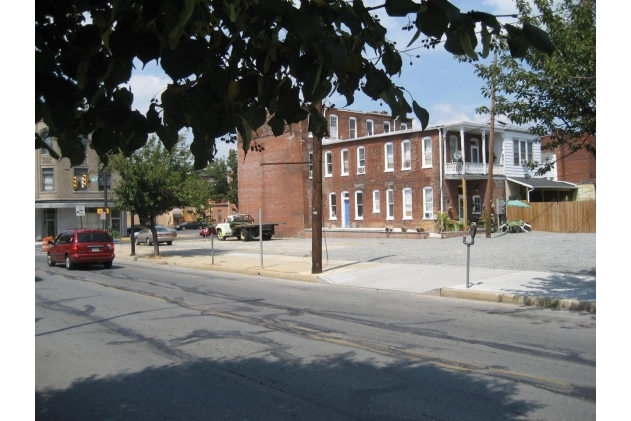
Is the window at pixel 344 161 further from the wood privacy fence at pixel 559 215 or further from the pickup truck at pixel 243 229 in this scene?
the wood privacy fence at pixel 559 215

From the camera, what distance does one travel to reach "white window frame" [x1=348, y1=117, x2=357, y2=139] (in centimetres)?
4982

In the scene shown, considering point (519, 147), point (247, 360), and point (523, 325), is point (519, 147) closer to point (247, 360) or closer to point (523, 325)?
point (523, 325)

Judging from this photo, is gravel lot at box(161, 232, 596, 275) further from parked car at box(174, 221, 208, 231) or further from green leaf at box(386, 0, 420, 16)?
parked car at box(174, 221, 208, 231)

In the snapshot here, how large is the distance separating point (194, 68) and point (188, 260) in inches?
950

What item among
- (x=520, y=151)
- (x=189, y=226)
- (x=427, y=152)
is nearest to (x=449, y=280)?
(x=427, y=152)

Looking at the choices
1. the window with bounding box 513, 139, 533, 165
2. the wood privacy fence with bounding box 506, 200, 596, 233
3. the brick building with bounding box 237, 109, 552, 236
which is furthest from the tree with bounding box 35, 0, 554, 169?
the window with bounding box 513, 139, 533, 165

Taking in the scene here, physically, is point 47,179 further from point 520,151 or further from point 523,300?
point 523,300

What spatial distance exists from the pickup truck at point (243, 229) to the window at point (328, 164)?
5.99 m

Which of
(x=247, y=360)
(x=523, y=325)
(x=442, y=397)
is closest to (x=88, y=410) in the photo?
(x=247, y=360)

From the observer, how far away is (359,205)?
43.0m

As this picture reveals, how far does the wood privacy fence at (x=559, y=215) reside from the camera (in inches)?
1404

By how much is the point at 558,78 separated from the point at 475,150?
31.6 meters

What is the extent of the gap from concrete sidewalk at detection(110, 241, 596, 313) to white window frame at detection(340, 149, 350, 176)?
20723 millimetres

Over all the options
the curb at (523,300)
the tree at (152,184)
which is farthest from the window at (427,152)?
the curb at (523,300)
